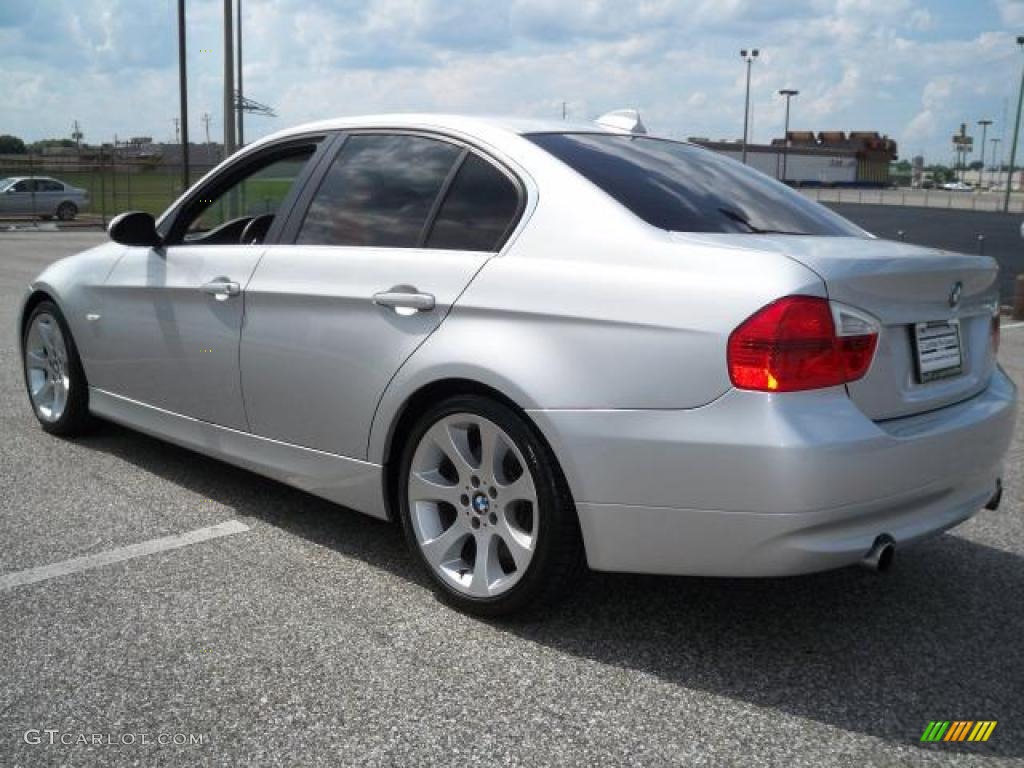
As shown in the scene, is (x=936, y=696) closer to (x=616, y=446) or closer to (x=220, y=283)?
(x=616, y=446)

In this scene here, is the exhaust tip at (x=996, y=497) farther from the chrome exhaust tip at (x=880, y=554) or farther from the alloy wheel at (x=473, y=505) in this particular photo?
the alloy wheel at (x=473, y=505)

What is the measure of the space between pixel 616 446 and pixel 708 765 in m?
0.86

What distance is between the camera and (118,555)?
384 cm

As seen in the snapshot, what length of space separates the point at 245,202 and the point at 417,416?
6.27 feet

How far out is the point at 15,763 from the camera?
2484mm

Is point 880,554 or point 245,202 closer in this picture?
point 880,554

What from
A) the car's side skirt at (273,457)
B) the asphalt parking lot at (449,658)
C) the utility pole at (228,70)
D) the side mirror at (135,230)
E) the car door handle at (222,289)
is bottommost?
the asphalt parking lot at (449,658)

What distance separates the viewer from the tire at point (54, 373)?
5.28m

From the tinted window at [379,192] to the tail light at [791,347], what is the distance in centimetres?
131

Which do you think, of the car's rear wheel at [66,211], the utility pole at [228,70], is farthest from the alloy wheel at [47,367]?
the car's rear wheel at [66,211]

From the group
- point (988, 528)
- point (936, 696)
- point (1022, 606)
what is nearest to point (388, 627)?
point (936, 696)

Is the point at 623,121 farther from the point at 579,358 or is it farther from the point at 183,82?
the point at 183,82

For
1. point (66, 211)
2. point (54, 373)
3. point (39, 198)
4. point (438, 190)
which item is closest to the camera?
point (438, 190)

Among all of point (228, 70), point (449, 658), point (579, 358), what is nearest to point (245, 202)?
point (579, 358)
